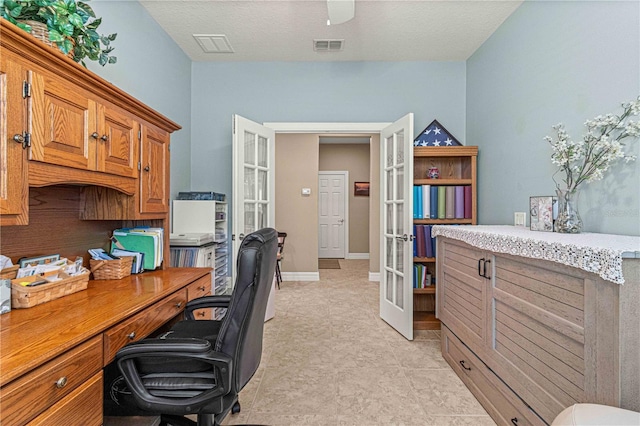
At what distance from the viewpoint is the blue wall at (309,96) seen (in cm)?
349

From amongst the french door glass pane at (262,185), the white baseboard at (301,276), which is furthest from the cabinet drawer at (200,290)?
the white baseboard at (301,276)

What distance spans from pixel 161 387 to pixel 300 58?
10.6ft

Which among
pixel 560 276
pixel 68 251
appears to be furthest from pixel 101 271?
pixel 560 276

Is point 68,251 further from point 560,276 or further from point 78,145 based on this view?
point 560,276

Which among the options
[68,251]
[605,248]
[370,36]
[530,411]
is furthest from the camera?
[370,36]

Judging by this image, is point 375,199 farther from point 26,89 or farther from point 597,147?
point 26,89

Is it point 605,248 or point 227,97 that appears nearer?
point 605,248

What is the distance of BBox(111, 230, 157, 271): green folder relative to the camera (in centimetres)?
198

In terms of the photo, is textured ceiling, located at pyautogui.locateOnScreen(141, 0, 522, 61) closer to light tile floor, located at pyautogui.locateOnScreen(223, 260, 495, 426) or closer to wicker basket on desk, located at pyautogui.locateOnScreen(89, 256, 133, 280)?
wicker basket on desk, located at pyautogui.locateOnScreen(89, 256, 133, 280)

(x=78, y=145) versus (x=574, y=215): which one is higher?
(x=78, y=145)

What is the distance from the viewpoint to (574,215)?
68.1 inches

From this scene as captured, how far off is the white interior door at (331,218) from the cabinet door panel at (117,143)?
19.4 feet

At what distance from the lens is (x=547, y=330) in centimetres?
134

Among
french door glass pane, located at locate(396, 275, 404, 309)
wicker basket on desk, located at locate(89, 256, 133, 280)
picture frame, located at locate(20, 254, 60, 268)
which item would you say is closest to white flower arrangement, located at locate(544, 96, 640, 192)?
french door glass pane, located at locate(396, 275, 404, 309)
